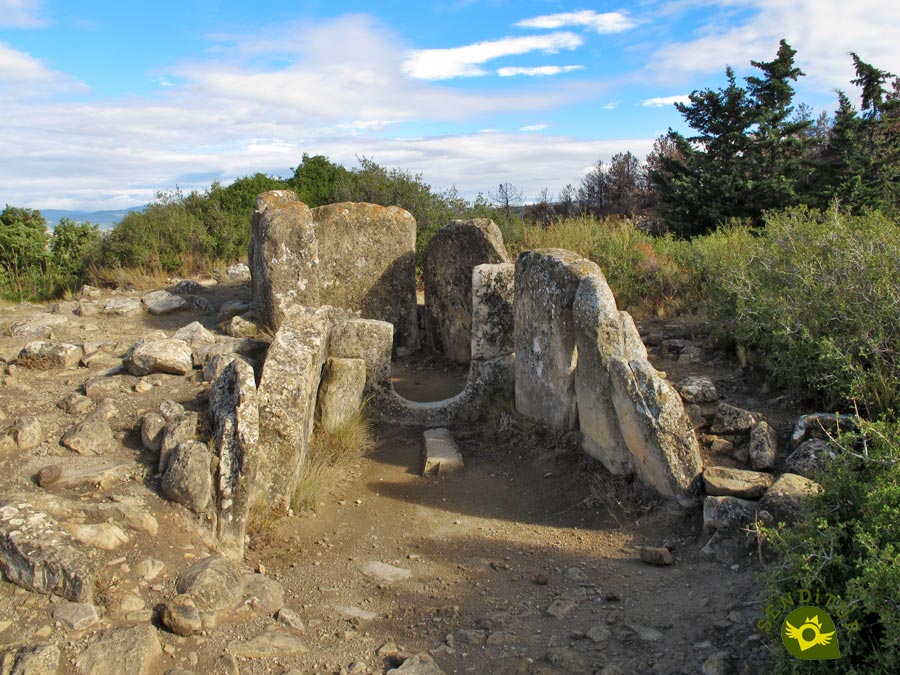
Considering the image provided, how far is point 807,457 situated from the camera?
191 inches

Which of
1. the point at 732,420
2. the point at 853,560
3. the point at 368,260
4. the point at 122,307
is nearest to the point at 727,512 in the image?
the point at 732,420

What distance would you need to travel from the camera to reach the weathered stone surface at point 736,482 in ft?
15.5

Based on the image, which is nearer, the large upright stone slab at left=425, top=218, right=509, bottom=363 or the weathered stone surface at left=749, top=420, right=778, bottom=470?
the weathered stone surface at left=749, top=420, right=778, bottom=470

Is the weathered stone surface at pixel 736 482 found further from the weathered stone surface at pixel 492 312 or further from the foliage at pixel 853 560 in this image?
the weathered stone surface at pixel 492 312

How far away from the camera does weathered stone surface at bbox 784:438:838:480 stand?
475 cm

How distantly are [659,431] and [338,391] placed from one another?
293 centimetres

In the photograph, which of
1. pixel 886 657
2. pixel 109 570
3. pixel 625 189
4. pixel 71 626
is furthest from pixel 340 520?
pixel 625 189

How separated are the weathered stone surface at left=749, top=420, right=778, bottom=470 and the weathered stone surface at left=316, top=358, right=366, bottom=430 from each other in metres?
3.41

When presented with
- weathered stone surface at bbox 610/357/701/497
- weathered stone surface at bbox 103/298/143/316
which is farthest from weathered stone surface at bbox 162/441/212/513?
weathered stone surface at bbox 103/298/143/316

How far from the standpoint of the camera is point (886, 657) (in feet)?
8.13

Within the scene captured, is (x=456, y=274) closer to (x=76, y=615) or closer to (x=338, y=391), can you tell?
(x=338, y=391)

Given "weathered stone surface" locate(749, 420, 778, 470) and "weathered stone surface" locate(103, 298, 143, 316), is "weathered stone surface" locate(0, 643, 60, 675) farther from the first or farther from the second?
"weathered stone surface" locate(103, 298, 143, 316)

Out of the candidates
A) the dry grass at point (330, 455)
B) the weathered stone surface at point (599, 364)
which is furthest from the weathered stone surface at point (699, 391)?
the dry grass at point (330, 455)

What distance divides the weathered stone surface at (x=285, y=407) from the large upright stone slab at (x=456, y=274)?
356 cm
